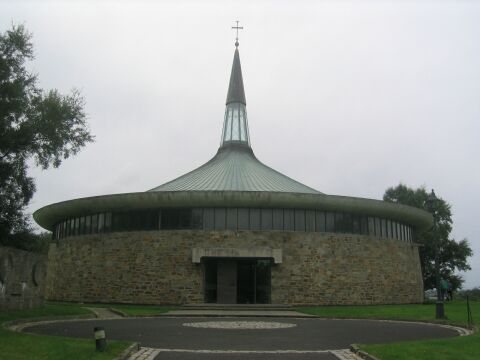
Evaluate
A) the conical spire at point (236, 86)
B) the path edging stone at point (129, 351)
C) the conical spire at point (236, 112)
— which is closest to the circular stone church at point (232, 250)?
the conical spire at point (236, 112)

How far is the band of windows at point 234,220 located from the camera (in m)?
28.5

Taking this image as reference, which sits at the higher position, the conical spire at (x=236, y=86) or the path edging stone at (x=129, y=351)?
the conical spire at (x=236, y=86)

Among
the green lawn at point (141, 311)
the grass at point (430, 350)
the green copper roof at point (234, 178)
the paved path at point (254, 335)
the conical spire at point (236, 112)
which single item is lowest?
the paved path at point (254, 335)

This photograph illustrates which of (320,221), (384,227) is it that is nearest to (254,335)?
(320,221)

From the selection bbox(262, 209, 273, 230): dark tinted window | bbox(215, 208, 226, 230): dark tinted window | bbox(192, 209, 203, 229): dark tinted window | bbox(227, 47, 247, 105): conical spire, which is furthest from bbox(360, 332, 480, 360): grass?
bbox(227, 47, 247, 105): conical spire

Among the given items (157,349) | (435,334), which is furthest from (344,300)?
(157,349)

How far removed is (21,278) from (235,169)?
60.5ft

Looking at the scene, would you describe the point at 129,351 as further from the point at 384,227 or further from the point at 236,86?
the point at 236,86

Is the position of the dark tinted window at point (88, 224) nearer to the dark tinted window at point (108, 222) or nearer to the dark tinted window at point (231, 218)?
the dark tinted window at point (108, 222)

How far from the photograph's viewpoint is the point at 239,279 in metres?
28.5

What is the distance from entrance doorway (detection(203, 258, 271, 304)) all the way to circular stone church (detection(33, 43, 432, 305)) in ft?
0.18

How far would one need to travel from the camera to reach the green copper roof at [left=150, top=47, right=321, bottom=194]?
106ft

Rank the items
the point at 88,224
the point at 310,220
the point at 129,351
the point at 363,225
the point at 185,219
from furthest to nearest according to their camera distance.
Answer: the point at 88,224, the point at 363,225, the point at 310,220, the point at 185,219, the point at 129,351

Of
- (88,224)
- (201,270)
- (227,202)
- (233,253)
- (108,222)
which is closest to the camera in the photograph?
(233,253)
